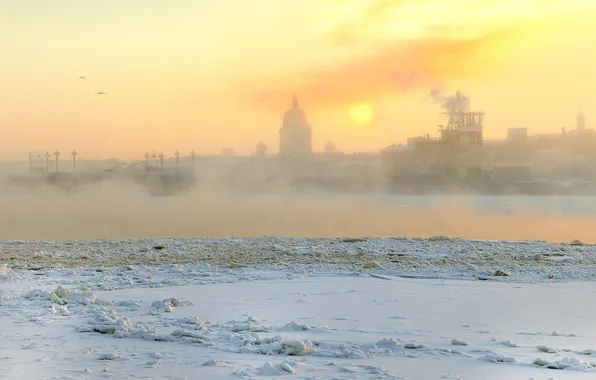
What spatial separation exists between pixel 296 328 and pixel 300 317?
109 centimetres

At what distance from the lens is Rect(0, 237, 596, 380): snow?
8.16 metres

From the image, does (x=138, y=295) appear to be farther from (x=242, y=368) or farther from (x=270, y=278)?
(x=242, y=368)

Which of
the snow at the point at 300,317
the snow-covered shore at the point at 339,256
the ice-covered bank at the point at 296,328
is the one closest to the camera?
the ice-covered bank at the point at 296,328

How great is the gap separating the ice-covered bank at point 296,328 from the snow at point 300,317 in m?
0.03

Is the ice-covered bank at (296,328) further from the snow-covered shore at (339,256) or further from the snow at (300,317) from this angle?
the snow-covered shore at (339,256)

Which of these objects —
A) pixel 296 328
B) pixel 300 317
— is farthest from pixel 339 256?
pixel 296 328

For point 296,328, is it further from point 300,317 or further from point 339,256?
point 339,256

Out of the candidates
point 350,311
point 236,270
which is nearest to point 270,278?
point 236,270

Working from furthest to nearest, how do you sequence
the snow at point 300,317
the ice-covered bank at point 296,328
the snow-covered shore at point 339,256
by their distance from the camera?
the snow-covered shore at point 339,256
the snow at point 300,317
the ice-covered bank at point 296,328

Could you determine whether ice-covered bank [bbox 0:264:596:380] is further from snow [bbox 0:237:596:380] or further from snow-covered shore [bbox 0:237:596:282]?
snow-covered shore [bbox 0:237:596:282]

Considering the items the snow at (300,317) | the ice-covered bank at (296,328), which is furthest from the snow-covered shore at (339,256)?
the ice-covered bank at (296,328)

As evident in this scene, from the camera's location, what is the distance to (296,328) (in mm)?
10055

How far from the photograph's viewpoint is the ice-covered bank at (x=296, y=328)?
805 centimetres

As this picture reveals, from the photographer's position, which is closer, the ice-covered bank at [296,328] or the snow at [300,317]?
the ice-covered bank at [296,328]
